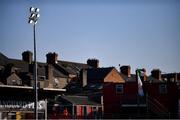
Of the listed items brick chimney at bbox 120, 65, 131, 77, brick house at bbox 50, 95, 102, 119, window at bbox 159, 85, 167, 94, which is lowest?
brick house at bbox 50, 95, 102, 119

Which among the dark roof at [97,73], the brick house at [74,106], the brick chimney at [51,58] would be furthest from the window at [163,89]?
the brick chimney at [51,58]

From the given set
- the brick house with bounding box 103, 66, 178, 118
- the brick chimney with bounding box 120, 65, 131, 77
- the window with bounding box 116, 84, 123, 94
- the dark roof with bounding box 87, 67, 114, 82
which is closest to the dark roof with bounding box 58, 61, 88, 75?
the dark roof with bounding box 87, 67, 114, 82

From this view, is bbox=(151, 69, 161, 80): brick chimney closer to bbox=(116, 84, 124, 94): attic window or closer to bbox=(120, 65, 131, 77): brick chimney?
bbox=(120, 65, 131, 77): brick chimney

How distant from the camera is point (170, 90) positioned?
188 ft

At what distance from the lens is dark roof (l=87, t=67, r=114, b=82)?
83.8m

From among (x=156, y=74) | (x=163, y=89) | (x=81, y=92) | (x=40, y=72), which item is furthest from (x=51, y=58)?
(x=163, y=89)

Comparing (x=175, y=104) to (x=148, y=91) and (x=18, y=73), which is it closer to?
(x=148, y=91)

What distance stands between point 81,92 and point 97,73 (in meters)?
9.01

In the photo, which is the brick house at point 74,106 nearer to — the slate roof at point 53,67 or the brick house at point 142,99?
the brick house at point 142,99

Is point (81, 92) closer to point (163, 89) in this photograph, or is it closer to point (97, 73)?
point (97, 73)

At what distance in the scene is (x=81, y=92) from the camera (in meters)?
77.7

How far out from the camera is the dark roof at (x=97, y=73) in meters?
83.8

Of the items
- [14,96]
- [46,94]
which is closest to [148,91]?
[46,94]

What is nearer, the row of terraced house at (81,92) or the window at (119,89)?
the row of terraced house at (81,92)
